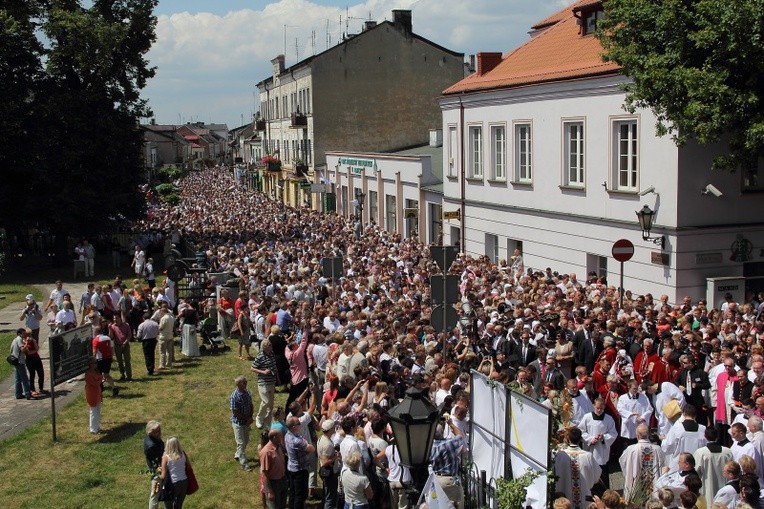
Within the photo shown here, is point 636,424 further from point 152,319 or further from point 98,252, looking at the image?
point 98,252

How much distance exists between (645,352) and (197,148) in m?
185

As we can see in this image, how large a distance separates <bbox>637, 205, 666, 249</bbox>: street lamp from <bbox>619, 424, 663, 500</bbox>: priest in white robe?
11.8 meters

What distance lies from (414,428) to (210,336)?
1485 cm

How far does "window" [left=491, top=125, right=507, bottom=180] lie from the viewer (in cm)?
3055

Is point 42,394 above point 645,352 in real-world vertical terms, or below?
below

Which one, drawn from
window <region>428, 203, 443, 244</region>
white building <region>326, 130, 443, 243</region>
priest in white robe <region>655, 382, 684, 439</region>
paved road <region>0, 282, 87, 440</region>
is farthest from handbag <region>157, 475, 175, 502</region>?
window <region>428, 203, 443, 244</region>

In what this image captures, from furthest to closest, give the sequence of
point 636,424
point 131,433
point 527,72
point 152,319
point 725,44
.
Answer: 1. point 527,72
2. point 152,319
3. point 725,44
4. point 131,433
5. point 636,424

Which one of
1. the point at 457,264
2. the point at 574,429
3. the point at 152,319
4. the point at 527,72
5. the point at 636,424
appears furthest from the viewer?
the point at 527,72

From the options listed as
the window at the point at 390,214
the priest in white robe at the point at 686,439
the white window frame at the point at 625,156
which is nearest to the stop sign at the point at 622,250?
the white window frame at the point at 625,156

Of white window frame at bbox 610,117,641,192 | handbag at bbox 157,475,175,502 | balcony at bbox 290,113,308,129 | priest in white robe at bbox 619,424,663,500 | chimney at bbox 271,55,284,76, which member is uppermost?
chimney at bbox 271,55,284,76

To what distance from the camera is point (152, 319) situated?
65.1 ft

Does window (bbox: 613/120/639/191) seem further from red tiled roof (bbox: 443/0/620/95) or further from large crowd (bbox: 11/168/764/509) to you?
large crowd (bbox: 11/168/764/509)

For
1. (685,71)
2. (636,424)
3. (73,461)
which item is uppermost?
(685,71)

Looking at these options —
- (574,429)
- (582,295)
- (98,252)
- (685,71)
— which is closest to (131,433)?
(574,429)
